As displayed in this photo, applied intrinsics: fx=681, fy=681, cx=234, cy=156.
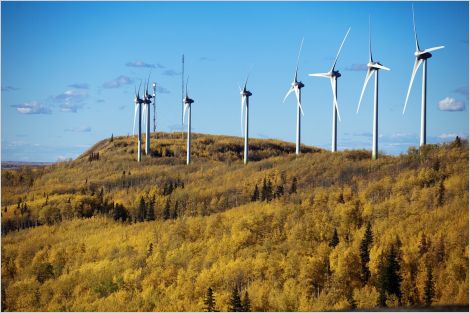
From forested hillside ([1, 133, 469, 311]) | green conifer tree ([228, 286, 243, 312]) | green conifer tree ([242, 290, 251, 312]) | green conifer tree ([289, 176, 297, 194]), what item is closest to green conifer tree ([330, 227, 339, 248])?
forested hillside ([1, 133, 469, 311])

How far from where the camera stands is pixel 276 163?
102 m

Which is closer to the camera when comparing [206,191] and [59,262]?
[59,262]

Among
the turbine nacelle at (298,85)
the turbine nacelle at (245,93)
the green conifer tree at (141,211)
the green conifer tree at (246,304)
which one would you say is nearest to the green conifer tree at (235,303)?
the green conifer tree at (246,304)

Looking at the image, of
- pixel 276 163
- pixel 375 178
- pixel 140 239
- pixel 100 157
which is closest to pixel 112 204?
pixel 140 239

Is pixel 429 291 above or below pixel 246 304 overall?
above

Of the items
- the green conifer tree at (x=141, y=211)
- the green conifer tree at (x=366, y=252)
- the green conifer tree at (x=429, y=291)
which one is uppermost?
the green conifer tree at (x=141, y=211)

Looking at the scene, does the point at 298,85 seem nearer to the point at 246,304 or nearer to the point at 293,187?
the point at 293,187

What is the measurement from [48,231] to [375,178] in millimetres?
39167

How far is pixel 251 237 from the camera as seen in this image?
70.2m

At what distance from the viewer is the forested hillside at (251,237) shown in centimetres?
5797

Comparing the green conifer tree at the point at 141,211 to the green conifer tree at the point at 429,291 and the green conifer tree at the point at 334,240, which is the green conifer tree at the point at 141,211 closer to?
the green conifer tree at the point at 334,240

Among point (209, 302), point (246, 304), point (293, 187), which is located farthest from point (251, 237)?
point (293, 187)

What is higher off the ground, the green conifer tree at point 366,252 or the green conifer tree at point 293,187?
the green conifer tree at point 293,187

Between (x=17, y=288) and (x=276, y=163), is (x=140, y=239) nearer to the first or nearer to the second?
(x=17, y=288)
